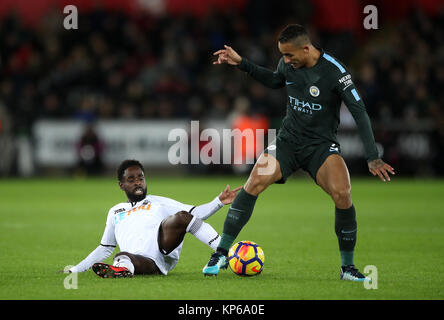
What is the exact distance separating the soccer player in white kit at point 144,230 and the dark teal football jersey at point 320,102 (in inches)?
35.0

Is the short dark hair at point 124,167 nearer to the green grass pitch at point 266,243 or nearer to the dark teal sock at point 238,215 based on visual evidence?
the green grass pitch at point 266,243

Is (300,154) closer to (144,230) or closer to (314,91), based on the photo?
(314,91)

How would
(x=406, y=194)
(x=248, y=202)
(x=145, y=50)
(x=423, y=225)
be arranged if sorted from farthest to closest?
1. (x=145, y=50)
2. (x=406, y=194)
3. (x=423, y=225)
4. (x=248, y=202)

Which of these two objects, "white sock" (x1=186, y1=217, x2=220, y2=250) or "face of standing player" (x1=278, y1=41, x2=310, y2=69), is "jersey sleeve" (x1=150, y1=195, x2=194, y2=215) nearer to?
"white sock" (x1=186, y1=217, x2=220, y2=250)

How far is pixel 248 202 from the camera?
6.63 meters

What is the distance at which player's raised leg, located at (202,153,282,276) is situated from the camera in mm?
6547

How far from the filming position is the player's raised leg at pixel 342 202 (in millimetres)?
6379

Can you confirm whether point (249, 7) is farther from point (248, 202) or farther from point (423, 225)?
point (248, 202)

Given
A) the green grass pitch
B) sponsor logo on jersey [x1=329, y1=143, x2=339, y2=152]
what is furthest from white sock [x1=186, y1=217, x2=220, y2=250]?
sponsor logo on jersey [x1=329, y1=143, x2=339, y2=152]

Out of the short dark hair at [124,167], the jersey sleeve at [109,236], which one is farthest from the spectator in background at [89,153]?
the jersey sleeve at [109,236]

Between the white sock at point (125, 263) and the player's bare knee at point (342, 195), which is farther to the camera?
the white sock at point (125, 263)

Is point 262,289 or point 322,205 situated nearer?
point 262,289
